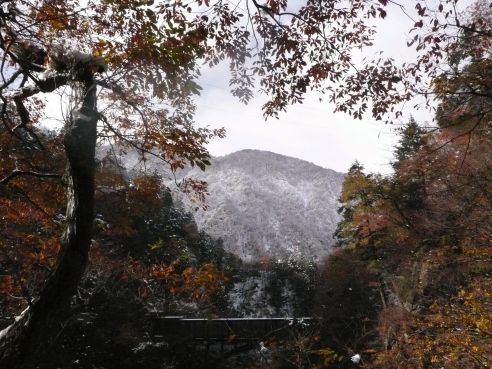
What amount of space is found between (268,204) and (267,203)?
0.54 meters

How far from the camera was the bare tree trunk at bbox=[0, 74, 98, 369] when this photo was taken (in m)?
2.87

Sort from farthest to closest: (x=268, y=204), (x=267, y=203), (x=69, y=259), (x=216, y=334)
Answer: (x=267, y=203)
(x=268, y=204)
(x=216, y=334)
(x=69, y=259)

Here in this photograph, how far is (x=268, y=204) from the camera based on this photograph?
10750 centimetres

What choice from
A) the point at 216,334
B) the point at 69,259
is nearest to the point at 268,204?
the point at 216,334

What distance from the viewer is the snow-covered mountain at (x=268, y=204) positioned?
8988 centimetres

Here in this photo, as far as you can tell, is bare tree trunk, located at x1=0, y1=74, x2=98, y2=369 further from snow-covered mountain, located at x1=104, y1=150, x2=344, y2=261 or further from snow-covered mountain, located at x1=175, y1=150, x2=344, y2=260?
snow-covered mountain, located at x1=175, y1=150, x2=344, y2=260

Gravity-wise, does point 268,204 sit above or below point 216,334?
above

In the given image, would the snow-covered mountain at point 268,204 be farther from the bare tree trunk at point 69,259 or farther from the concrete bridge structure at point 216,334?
the bare tree trunk at point 69,259

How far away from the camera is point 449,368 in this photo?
30.8 feet

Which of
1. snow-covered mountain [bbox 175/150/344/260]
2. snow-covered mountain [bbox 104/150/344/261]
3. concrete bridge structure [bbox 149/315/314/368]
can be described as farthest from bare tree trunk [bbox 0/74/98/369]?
snow-covered mountain [bbox 175/150/344/260]

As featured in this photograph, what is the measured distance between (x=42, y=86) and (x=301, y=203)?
363ft

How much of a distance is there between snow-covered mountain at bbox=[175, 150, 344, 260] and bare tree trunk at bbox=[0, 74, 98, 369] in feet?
244

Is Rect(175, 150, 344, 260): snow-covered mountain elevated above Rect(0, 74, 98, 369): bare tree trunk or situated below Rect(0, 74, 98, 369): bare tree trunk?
above

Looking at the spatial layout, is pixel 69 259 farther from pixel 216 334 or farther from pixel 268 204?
pixel 268 204
